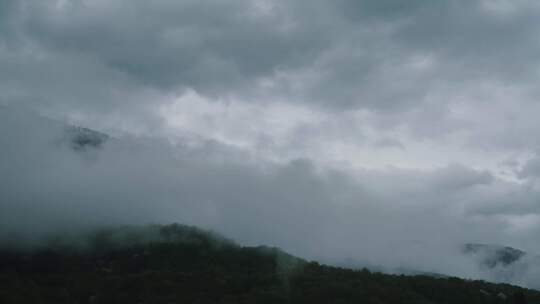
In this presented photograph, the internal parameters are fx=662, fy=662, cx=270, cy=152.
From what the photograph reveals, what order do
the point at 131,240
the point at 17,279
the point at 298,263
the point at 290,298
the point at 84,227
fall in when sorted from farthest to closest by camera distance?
the point at 84,227 < the point at 131,240 < the point at 298,263 < the point at 17,279 < the point at 290,298

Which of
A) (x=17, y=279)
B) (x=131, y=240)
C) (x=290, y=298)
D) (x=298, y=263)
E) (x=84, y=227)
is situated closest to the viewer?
(x=290, y=298)

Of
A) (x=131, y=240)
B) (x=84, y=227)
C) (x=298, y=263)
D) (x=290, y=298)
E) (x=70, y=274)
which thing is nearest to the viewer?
(x=290, y=298)

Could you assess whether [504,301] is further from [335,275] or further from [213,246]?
[213,246]

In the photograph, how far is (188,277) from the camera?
103m

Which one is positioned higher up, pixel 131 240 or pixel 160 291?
pixel 131 240

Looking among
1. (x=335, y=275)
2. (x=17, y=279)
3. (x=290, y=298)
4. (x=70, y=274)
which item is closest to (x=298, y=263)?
(x=335, y=275)

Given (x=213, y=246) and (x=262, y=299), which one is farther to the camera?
(x=213, y=246)

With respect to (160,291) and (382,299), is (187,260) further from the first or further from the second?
(382,299)

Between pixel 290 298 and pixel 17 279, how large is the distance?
4216 centimetres

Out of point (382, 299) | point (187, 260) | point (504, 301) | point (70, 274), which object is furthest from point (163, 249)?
point (504, 301)

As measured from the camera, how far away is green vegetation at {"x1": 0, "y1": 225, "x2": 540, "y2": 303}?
93.4 metres

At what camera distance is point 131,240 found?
130 m

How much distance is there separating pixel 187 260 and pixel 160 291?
28.9m

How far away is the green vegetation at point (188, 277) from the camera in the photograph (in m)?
93.4
